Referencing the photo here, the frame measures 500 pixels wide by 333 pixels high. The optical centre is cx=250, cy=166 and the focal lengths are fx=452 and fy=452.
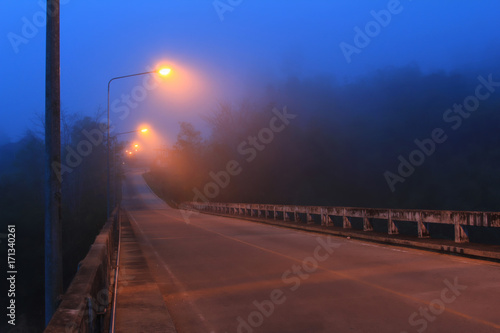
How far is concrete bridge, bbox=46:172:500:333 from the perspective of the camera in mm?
6219

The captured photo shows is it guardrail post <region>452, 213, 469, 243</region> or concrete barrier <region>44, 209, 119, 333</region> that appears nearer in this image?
concrete barrier <region>44, 209, 119, 333</region>

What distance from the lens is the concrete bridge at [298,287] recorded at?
622cm

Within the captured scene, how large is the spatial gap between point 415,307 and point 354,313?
3.34 ft

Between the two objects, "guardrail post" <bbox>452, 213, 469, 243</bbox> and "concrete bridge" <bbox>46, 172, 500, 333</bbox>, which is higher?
"guardrail post" <bbox>452, 213, 469, 243</bbox>

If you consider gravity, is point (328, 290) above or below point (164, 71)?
below

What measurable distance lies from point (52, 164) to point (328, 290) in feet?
17.3

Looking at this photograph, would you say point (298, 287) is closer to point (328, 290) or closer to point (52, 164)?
point (328, 290)

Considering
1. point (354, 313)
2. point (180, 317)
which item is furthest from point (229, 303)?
point (354, 313)

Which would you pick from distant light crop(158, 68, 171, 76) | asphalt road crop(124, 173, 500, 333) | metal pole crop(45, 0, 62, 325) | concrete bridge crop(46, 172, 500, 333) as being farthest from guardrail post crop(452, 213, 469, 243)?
distant light crop(158, 68, 171, 76)

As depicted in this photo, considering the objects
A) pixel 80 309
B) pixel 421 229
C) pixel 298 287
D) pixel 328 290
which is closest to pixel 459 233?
pixel 421 229

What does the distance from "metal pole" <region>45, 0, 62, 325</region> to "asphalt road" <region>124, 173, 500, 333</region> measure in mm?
1868

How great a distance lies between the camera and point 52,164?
6.09 meters

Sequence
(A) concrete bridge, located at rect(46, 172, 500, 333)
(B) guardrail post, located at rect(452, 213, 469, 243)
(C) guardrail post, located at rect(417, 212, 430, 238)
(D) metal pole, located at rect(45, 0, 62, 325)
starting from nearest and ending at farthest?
(D) metal pole, located at rect(45, 0, 62, 325), (A) concrete bridge, located at rect(46, 172, 500, 333), (B) guardrail post, located at rect(452, 213, 469, 243), (C) guardrail post, located at rect(417, 212, 430, 238)

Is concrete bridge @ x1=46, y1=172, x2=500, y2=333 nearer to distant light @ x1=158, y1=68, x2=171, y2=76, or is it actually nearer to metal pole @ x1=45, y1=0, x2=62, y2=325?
metal pole @ x1=45, y1=0, x2=62, y2=325
